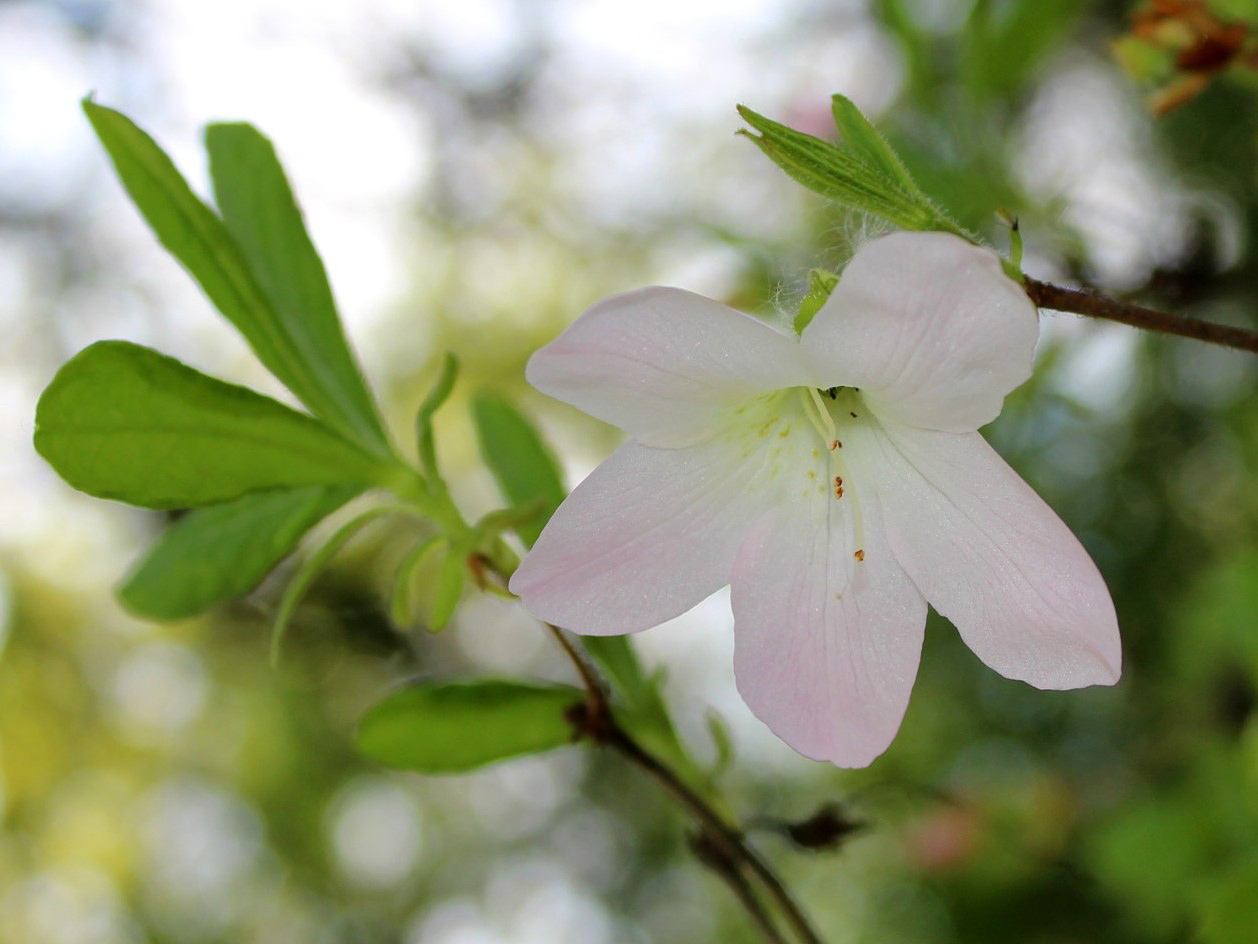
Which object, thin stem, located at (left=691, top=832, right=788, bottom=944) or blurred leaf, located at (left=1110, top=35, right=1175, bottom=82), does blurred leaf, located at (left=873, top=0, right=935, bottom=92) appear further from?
thin stem, located at (left=691, top=832, right=788, bottom=944)

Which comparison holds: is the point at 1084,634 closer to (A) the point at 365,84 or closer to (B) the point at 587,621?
(B) the point at 587,621

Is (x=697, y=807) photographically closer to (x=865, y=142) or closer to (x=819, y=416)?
(x=819, y=416)

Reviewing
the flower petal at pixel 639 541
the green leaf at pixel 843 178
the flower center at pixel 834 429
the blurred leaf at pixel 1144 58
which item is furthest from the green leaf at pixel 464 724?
the blurred leaf at pixel 1144 58

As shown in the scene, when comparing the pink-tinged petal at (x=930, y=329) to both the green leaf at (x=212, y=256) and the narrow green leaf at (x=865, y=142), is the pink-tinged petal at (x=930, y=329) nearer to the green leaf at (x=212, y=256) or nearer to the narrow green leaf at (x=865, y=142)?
the narrow green leaf at (x=865, y=142)

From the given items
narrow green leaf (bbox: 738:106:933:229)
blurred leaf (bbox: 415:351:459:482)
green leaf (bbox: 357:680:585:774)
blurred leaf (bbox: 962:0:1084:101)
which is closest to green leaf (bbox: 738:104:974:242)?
narrow green leaf (bbox: 738:106:933:229)

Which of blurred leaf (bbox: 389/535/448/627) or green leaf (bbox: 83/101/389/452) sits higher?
green leaf (bbox: 83/101/389/452)

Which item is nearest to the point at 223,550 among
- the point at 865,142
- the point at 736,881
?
the point at 736,881
